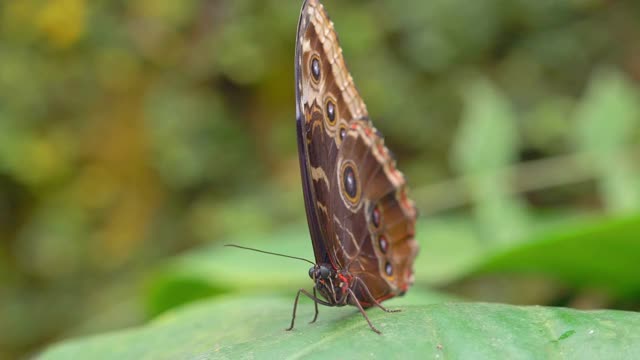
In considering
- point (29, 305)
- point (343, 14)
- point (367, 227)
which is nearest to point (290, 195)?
point (343, 14)

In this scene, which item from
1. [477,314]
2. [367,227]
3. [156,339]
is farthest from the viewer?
[367,227]

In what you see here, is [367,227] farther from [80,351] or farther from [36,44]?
[36,44]

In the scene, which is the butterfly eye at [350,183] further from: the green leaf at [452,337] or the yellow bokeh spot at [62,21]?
the yellow bokeh spot at [62,21]

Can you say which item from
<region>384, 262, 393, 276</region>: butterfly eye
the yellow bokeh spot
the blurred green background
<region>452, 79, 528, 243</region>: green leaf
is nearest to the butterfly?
<region>384, 262, 393, 276</region>: butterfly eye

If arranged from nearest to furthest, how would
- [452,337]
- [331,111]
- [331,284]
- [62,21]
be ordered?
[452,337] < [331,284] < [331,111] < [62,21]

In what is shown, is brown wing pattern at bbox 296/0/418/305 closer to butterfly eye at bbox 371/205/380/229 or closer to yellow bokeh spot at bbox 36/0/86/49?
butterfly eye at bbox 371/205/380/229

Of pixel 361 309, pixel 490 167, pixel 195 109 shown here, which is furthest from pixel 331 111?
pixel 195 109

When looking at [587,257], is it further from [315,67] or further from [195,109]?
[195,109]
